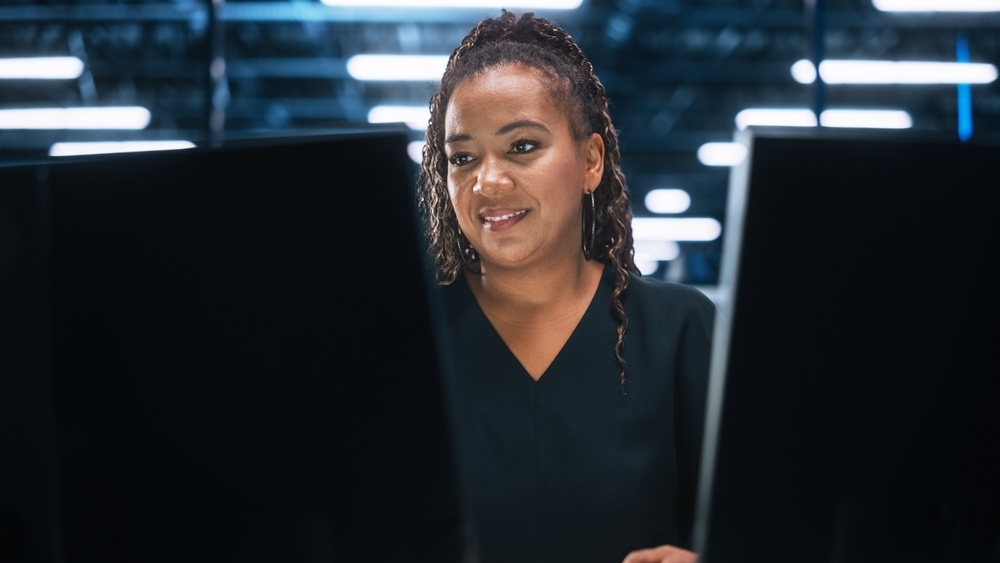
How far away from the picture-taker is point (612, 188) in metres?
1.52

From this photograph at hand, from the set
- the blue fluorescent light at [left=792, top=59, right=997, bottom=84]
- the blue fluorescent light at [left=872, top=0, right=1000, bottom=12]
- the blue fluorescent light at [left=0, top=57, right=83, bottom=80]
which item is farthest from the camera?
the blue fluorescent light at [left=0, top=57, right=83, bottom=80]

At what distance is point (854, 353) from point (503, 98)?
0.69 m

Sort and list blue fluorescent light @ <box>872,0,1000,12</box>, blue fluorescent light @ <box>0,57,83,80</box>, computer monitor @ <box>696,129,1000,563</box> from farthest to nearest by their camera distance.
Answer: blue fluorescent light @ <box>0,57,83,80</box>, blue fluorescent light @ <box>872,0,1000,12</box>, computer monitor @ <box>696,129,1000,563</box>

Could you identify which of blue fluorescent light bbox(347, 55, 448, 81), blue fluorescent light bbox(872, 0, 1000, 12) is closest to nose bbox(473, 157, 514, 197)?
blue fluorescent light bbox(872, 0, 1000, 12)

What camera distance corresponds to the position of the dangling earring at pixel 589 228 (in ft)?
4.61

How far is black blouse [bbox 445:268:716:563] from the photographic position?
3.84ft

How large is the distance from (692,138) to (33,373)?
1098 centimetres

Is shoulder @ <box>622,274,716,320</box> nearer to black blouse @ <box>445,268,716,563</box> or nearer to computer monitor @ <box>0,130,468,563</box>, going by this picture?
black blouse @ <box>445,268,716,563</box>

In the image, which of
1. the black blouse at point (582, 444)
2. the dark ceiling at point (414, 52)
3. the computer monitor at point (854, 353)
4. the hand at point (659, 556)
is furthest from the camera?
the dark ceiling at point (414, 52)

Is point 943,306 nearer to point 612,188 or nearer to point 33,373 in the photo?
point 33,373

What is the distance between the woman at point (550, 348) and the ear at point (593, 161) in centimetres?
4

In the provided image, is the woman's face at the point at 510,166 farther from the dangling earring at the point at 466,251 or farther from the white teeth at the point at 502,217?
the dangling earring at the point at 466,251

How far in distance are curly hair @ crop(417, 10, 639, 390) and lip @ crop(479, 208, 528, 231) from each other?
4.0 inches

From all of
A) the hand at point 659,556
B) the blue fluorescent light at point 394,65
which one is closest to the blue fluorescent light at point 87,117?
the blue fluorescent light at point 394,65
